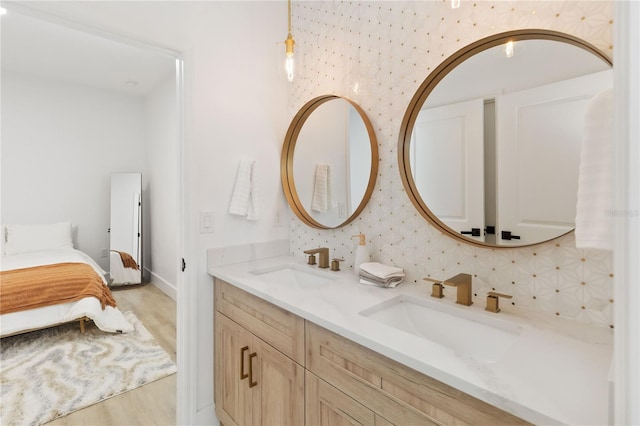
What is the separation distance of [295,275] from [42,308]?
2337mm

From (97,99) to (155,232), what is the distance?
1951mm

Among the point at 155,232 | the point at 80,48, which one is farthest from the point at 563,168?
the point at 155,232

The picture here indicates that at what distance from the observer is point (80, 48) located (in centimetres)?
308

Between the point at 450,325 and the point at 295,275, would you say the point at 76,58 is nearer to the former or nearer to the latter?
the point at 295,275

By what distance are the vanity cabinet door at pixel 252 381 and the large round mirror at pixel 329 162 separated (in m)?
0.71

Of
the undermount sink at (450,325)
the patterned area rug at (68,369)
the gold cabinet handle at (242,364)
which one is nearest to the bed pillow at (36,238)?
the patterned area rug at (68,369)

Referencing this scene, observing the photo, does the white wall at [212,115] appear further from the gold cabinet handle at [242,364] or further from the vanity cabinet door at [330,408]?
the vanity cabinet door at [330,408]

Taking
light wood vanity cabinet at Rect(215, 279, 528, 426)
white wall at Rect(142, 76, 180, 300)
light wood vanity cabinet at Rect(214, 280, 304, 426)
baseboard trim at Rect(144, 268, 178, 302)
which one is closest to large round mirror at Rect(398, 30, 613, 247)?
light wood vanity cabinet at Rect(215, 279, 528, 426)

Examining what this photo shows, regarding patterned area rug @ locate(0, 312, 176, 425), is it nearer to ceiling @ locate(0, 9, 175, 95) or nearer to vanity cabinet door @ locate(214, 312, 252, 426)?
vanity cabinet door @ locate(214, 312, 252, 426)

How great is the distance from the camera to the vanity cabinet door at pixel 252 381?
1169 millimetres

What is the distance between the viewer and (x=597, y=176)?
69 centimetres

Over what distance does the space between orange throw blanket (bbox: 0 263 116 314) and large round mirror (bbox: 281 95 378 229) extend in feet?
6.97

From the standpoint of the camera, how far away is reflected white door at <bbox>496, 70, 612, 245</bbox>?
0.97m

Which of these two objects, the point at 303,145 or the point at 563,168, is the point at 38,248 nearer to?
the point at 303,145
